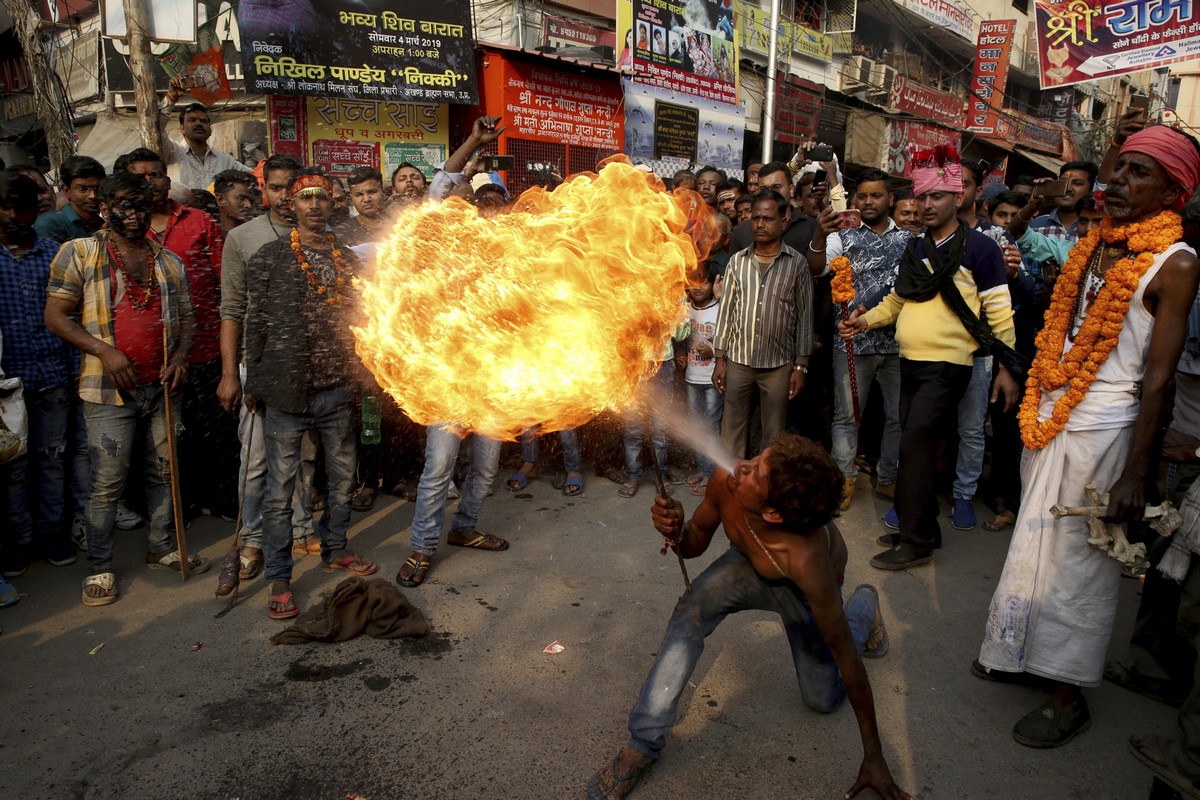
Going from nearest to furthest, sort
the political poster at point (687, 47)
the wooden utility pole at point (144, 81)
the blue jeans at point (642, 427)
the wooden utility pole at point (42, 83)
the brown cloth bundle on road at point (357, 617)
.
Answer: the brown cloth bundle on road at point (357, 617), the blue jeans at point (642, 427), the wooden utility pole at point (144, 81), the wooden utility pole at point (42, 83), the political poster at point (687, 47)

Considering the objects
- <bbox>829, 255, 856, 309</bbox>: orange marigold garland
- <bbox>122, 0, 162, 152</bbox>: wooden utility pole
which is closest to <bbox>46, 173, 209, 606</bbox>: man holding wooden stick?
<bbox>122, 0, 162, 152</bbox>: wooden utility pole

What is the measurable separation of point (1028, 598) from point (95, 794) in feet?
13.0

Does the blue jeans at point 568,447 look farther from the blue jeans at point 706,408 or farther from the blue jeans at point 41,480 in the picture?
the blue jeans at point 41,480

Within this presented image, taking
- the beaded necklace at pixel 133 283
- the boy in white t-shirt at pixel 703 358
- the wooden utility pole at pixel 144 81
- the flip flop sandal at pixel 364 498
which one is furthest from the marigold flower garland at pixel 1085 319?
the wooden utility pole at pixel 144 81

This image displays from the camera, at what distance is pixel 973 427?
18.3ft

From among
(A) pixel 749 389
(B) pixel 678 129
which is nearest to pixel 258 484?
(A) pixel 749 389

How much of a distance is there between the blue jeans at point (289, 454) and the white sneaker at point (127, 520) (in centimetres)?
182

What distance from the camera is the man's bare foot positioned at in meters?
2.76

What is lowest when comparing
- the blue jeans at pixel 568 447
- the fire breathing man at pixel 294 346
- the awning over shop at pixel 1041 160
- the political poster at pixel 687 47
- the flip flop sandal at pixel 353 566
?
the flip flop sandal at pixel 353 566

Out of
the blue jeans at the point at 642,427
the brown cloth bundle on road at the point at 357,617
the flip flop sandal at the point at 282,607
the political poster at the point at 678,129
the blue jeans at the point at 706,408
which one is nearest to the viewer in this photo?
the brown cloth bundle on road at the point at 357,617

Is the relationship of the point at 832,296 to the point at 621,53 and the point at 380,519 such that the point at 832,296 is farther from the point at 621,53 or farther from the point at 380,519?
the point at 621,53

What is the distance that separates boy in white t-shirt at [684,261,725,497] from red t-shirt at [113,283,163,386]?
403cm

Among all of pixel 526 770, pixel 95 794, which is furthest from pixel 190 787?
pixel 526 770

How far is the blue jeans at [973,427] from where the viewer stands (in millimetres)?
5512
